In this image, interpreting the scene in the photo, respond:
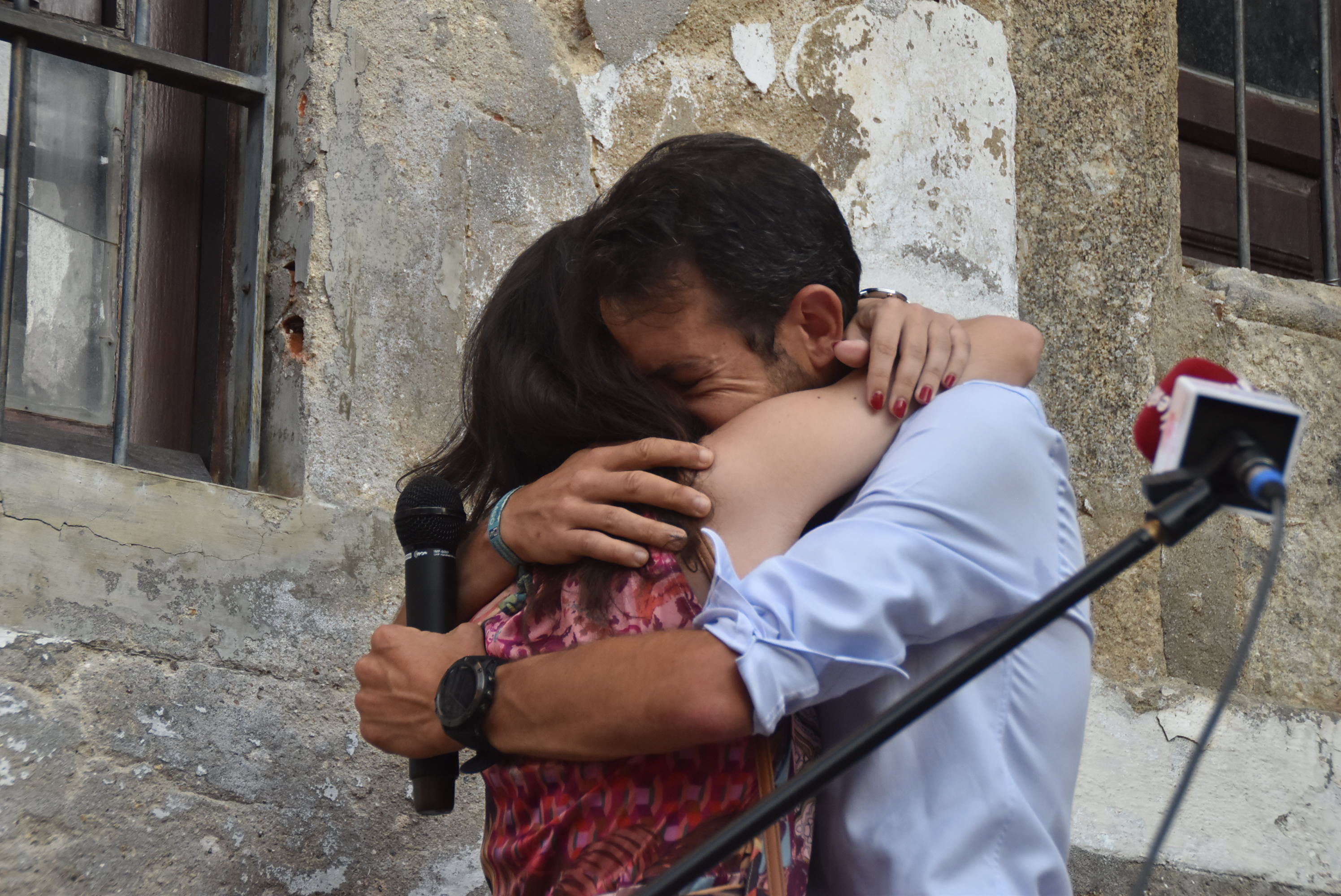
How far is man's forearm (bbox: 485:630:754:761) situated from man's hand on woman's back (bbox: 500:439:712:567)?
12 cm

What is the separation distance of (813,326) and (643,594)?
426mm

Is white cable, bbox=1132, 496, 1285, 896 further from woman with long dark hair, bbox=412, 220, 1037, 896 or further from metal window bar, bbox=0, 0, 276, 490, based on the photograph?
metal window bar, bbox=0, 0, 276, 490

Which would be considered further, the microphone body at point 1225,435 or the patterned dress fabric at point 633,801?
the patterned dress fabric at point 633,801

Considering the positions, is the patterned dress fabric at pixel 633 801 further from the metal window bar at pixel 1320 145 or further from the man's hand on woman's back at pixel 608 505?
the metal window bar at pixel 1320 145

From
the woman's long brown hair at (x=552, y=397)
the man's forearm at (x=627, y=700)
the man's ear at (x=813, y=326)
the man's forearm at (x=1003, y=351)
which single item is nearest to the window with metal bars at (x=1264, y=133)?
the man's forearm at (x=1003, y=351)

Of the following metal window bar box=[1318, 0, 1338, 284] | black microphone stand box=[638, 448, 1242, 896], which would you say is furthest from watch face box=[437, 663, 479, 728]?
metal window bar box=[1318, 0, 1338, 284]

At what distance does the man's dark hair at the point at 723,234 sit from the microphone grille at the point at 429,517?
32 centimetres

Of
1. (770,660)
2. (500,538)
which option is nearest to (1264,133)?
(500,538)

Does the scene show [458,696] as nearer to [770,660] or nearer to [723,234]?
[770,660]

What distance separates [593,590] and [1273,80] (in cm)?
346

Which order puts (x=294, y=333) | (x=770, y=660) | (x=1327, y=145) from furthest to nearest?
(x=1327, y=145)
(x=294, y=333)
(x=770, y=660)

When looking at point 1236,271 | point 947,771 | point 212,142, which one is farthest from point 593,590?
point 1236,271

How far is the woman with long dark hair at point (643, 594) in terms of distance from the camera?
1321mm

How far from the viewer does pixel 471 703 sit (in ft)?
4.58
